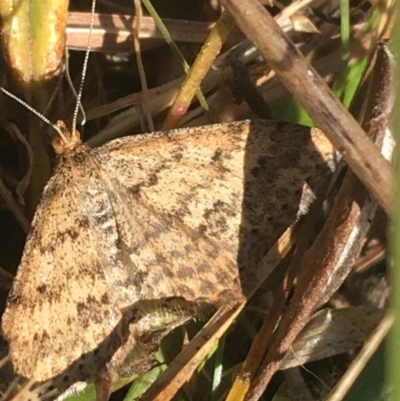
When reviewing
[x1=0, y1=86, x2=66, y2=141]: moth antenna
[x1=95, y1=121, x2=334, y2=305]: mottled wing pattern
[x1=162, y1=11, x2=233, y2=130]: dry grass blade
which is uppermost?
[x1=0, y1=86, x2=66, y2=141]: moth antenna

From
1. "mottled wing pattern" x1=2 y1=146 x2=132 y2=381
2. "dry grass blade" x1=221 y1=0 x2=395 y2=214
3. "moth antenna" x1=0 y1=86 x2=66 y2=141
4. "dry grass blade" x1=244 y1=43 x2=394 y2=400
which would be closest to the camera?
"dry grass blade" x1=221 y1=0 x2=395 y2=214

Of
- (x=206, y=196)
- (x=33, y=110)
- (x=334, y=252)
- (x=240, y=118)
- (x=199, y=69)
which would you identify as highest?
(x=33, y=110)

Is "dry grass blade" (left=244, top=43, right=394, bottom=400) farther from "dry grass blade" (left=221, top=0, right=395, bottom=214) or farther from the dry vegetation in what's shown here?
"dry grass blade" (left=221, top=0, right=395, bottom=214)

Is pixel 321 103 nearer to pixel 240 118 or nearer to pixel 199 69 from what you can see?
pixel 199 69

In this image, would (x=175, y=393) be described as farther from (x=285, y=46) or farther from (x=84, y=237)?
(x=285, y=46)

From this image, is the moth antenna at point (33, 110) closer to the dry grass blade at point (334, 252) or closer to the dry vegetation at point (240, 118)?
the dry vegetation at point (240, 118)

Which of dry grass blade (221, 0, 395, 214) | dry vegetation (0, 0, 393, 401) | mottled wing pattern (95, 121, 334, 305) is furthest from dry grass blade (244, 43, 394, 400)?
dry grass blade (221, 0, 395, 214)

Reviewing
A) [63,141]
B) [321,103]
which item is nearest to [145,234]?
[63,141]
